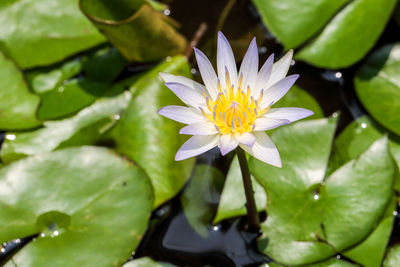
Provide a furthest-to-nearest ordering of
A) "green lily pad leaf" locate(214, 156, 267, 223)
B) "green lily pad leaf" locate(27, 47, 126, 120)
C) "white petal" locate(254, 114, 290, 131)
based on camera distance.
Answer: "green lily pad leaf" locate(27, 47, 126, 120) < "green lily pad leaf" locate(214, 156, 267, 223) < "white petal" locate(254, 114, 290, 131)

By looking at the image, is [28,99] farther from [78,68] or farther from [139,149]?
[139,149]

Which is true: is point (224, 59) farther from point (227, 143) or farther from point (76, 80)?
point (76, 80)

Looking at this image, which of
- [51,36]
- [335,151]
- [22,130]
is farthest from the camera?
[51,36]

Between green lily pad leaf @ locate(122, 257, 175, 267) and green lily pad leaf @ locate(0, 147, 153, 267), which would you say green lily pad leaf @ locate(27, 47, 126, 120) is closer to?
green lily pad leaf @ locate(0, 147, 153, 267)

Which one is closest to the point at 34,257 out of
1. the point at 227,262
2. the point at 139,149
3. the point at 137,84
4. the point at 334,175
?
the point at 139,149

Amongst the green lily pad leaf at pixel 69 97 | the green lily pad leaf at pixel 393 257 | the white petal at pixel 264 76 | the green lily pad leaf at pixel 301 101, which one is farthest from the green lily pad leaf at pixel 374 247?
the green lily pad leaf at pixel 69 97

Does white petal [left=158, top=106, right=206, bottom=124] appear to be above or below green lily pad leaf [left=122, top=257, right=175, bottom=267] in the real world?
above

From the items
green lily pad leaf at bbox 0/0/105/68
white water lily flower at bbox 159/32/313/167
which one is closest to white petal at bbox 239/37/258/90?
white water lily flower at bbox 159/32/313/167
